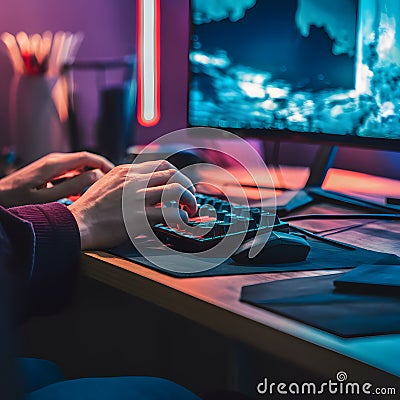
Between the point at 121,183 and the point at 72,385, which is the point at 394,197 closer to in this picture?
the point at 121,183

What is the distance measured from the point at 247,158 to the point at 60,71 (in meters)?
0.55

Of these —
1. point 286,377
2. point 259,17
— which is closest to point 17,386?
point 286,377

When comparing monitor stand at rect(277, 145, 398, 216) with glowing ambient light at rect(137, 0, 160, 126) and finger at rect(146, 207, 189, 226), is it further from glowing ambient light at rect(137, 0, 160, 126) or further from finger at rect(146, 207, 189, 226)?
glowing ambient light at rect(137, 0, 160, 126)

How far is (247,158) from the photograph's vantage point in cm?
161

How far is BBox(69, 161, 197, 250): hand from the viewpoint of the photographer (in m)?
0.81

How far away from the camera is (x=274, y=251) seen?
28.8 inches

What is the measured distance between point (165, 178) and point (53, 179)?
0.29 m

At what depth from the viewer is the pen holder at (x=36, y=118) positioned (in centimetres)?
170

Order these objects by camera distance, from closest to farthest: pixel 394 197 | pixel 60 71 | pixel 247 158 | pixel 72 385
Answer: pixel 72 385 < pixel 394 197 < pixel 247 158 < pixel 60 71

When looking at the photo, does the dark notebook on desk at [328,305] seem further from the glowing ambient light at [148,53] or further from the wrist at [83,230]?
the glowing ambient light at [148,53]

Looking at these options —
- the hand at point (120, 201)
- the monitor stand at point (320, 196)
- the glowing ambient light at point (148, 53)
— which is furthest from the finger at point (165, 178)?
the glowing ambient light at point (148, 53)

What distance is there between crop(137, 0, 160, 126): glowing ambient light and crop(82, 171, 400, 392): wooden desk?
887mm

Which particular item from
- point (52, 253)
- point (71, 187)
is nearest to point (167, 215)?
point (52, 253)

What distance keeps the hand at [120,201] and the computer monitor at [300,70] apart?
0.34 m
